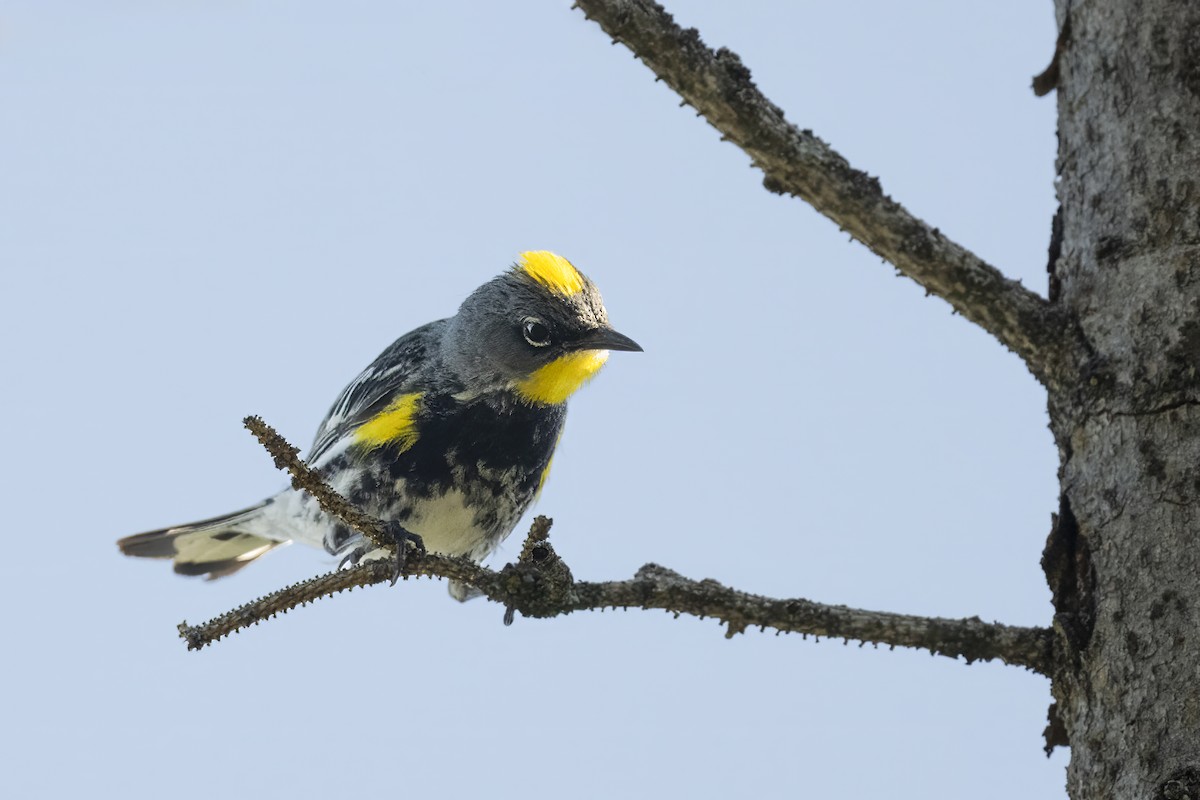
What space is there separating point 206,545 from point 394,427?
2768 millimetres

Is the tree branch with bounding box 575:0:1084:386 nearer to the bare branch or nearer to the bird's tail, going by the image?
the bare branch

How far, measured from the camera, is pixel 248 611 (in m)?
3.56

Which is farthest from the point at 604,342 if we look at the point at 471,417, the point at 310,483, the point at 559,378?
the point at 310,483

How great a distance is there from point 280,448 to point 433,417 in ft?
11.5

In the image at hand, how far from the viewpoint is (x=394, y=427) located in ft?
22.0

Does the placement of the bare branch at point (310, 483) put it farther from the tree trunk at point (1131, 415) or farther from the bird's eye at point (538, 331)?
the bird's eye at point (538, 331)

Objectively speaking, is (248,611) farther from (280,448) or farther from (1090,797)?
(1090,797)

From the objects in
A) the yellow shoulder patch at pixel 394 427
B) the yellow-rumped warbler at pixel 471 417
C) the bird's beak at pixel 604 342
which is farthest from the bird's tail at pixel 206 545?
the bird's beak at pixel 604 342

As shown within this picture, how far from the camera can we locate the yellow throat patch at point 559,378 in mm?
6996

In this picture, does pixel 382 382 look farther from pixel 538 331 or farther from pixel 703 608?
pixel 703 608

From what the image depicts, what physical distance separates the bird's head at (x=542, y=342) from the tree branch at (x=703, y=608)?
11.4 ft

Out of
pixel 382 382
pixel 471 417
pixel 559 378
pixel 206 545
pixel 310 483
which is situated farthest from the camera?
pixel 206 545

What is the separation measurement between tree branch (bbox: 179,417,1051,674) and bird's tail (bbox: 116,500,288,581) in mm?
5291

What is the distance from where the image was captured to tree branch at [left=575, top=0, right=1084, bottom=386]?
3.30m
